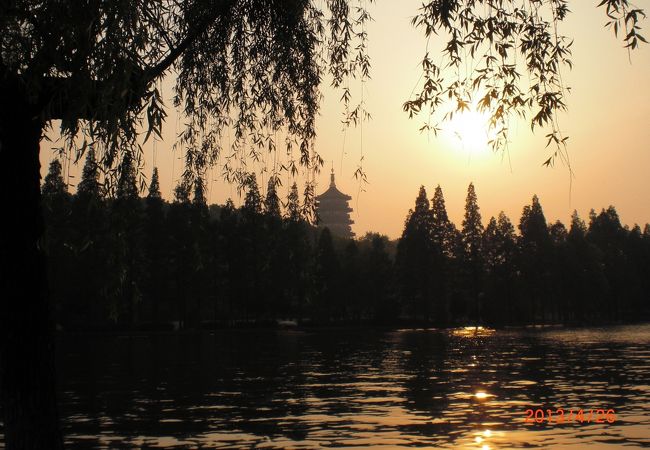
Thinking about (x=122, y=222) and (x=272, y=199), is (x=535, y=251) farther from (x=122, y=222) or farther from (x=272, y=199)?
(x=122, y=222)

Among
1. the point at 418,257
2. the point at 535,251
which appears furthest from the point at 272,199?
the point at 535,251

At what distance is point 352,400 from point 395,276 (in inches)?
3078

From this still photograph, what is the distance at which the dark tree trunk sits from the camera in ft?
25.4

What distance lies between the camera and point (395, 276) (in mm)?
99688

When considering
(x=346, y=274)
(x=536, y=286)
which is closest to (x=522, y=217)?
(x=536, y=286)

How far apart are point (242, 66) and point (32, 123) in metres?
3.04

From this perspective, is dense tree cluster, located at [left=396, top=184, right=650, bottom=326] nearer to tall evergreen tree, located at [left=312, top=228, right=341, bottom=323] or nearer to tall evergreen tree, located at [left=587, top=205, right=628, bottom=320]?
tall evergreen tree, located at [left=587, top=205, right=628, bottom=320]

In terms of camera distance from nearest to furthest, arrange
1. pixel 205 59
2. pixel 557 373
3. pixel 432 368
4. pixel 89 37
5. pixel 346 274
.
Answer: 1. pixel 89 37
2. pixel 205 59
3. pixel 557 373
4. pixel 432 368
5. pixel 346 274

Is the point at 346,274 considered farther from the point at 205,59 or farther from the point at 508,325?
the point at 205,59

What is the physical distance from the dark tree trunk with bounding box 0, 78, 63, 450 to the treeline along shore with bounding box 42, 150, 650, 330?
169 ft

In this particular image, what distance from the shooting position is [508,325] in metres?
101

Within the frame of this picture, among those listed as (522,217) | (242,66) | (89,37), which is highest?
(522,217)
